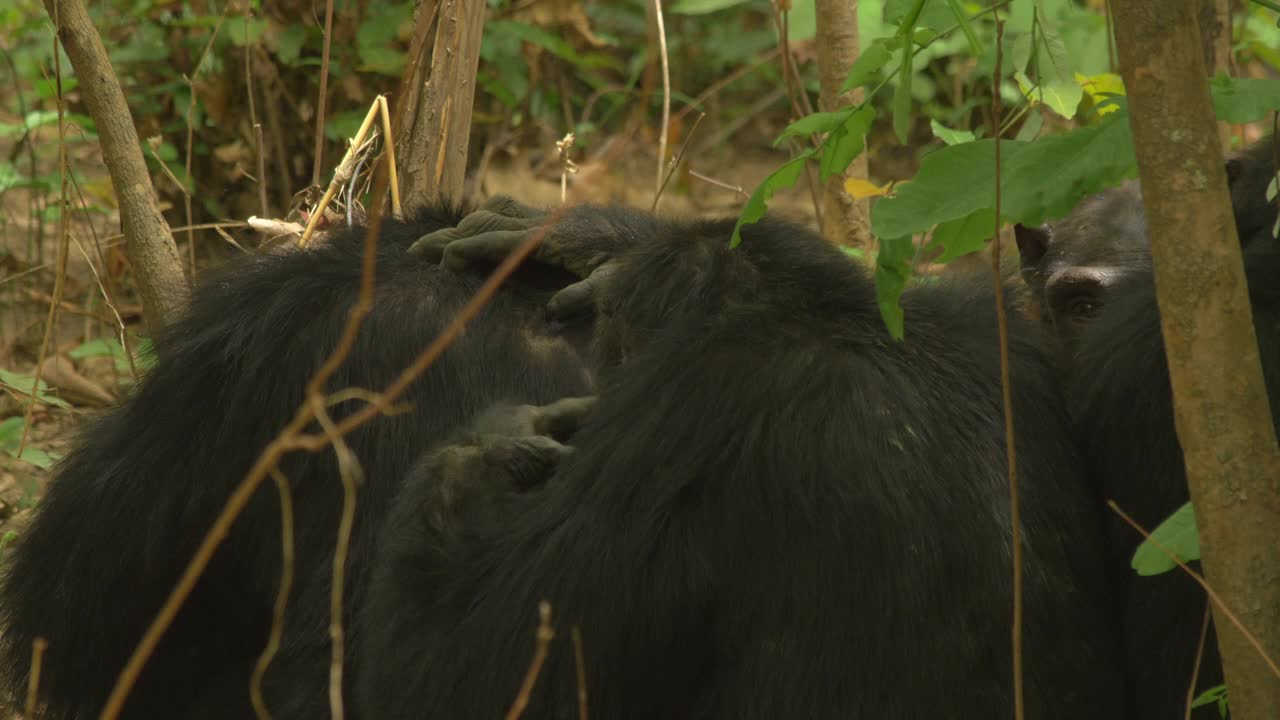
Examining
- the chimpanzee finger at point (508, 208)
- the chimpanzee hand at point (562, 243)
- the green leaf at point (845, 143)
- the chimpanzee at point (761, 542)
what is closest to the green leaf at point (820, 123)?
the green leaf at point (845, 143)

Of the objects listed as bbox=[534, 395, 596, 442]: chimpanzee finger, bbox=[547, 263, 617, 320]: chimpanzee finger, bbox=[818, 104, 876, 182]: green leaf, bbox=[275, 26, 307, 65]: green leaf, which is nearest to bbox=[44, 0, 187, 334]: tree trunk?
bbox=[547, 263, 617, 320]: chimpanzee finger

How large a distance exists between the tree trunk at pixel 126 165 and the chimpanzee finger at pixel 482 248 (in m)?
0.90

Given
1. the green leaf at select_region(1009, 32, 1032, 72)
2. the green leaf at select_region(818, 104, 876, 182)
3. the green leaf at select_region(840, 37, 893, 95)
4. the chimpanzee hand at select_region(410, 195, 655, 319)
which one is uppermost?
the green leaf at select_region(840, 37, 893, 95)

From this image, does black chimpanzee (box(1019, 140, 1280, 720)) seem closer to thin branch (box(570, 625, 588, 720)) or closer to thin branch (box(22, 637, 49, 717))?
thin branch (box(570, 625, 588, 720))

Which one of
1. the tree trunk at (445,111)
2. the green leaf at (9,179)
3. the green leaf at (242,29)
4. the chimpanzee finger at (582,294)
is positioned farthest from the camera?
the green leaf at (242,29)

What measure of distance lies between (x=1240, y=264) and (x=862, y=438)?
0.52 m

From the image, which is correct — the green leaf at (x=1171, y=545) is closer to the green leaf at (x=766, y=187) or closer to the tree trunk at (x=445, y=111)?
the green leaf at (x=766, y=187)

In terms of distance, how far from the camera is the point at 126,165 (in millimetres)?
3488

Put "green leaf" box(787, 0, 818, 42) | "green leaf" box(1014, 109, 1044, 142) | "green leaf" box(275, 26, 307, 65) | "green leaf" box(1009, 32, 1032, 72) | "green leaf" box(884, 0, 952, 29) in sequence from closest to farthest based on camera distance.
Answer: "green leaf" box(884, 0, 952, 29) → "green leaf" box(1009, 32, 1032, 72) → "green leaf" box(1014, 109, 1044, 142) → "green leaf" box(787, 0, 818, 42) → "green leaf" box(275, 26, 307, 65)

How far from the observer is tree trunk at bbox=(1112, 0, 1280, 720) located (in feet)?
5.66

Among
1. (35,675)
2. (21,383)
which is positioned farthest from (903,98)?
(21,383)

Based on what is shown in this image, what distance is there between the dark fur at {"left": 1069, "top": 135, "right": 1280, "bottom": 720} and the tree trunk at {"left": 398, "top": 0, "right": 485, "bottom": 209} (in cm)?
176

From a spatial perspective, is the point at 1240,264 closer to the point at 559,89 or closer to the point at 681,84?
the point at 559,89

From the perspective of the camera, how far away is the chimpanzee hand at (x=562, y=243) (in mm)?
2516
